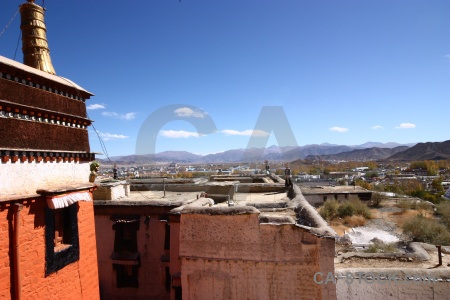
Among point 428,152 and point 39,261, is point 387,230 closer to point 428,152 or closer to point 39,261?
point 39,261

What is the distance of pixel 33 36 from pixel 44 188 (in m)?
4.73

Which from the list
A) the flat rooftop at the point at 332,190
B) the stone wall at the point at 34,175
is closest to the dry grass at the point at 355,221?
the flat rooftop at the point at 332,190

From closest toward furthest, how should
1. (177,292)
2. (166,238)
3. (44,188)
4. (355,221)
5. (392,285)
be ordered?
(44,188) → (177,292) → (392,285) → (166,238) → (355,221)

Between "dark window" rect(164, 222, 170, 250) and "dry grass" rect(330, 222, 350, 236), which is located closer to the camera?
"dark window" rect(164, 222, 170, 250)

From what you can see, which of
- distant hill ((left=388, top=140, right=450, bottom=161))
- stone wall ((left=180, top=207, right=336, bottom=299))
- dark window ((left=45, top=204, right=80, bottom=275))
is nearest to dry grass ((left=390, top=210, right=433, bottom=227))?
stone wall ((left=180, top=207, right=336, bottom=299))

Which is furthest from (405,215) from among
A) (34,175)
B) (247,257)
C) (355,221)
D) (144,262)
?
(34,175)

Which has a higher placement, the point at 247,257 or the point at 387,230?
the point at 247,257

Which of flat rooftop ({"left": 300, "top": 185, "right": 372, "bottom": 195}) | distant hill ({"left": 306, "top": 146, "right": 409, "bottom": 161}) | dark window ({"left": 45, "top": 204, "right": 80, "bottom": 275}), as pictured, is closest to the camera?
dark window ({"left": 45, "top": 204, "right": 80, "bottom": 275})

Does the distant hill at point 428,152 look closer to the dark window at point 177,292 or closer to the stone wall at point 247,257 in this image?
the stone wall at point 247,257

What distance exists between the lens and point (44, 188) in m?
6.01

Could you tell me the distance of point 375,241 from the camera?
1759 centimetres

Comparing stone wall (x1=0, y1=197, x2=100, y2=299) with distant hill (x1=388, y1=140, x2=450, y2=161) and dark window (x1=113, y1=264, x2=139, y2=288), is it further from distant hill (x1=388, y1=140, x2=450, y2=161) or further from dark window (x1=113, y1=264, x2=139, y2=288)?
distant hill (x1=388, y1=140, x2=450, y2=161)

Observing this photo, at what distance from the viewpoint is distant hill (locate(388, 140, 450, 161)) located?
111 metres

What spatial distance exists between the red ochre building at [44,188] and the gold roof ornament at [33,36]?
104 millimetres
